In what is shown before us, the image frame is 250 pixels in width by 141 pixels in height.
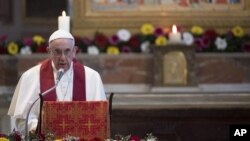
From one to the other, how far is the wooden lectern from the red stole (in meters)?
0.60

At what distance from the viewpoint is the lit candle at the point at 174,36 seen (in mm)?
7273

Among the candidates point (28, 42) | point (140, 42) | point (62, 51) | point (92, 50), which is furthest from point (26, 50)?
point (62, 51)

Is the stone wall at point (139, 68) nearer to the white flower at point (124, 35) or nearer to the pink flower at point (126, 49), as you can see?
the pink flower at point (126, 49)

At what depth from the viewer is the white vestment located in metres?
4.84

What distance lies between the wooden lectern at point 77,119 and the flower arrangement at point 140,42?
313 cm

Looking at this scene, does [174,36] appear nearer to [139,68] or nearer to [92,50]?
[139,68]

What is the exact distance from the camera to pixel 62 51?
475 centimetres

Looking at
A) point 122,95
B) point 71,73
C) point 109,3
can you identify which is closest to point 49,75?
point 71,73

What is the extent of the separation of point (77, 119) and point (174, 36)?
3118mm

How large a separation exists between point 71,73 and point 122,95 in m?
2.16

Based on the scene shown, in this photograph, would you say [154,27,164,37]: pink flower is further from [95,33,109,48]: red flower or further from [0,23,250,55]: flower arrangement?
[95,33,109,48]: red flower

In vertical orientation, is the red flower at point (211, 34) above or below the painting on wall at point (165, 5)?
below

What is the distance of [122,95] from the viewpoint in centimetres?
725

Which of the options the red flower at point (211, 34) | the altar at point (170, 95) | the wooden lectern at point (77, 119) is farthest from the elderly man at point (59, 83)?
the red flower at point (211, 34)
